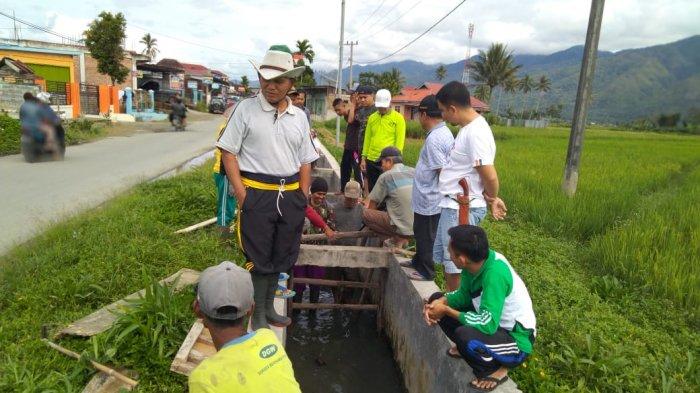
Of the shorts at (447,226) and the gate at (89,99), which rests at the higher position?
the gate at (89,99)

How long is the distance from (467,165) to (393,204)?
1262 millimetres

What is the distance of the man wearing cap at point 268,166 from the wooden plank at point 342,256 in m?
1.56

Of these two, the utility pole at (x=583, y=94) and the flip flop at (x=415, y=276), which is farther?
the utility pole at (x=583, y=94)

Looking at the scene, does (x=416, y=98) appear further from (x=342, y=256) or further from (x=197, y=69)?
(x=342, y=256)

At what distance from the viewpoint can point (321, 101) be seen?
45125mm

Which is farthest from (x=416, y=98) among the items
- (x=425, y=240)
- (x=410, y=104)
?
(x=425, y=240)

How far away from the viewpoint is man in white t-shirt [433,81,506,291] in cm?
315

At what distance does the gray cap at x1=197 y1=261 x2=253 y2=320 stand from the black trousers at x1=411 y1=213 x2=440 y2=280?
92.3 inches

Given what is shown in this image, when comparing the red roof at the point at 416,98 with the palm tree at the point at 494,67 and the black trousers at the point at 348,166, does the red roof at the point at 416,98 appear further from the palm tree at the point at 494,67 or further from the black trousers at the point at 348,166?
the black trousers at the point at 348,166

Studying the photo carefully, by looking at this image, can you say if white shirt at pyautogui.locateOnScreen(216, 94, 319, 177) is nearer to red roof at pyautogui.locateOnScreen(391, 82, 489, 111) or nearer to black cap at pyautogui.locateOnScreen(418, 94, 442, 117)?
black cap at pyautogui.locateOnScreen(418, 94, 442, 117)

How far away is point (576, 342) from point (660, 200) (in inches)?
245

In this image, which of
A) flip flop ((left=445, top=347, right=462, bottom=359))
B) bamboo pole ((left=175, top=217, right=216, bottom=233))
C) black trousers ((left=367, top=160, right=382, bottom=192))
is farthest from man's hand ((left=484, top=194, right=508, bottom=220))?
bamboo pole ((left=175, top=217, right=216, bottom=233))

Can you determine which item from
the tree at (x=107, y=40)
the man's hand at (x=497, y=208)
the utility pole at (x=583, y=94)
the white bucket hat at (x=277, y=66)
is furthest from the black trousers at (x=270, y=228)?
the tree at (x=107, y=40)

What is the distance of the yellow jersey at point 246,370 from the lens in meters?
1.59
